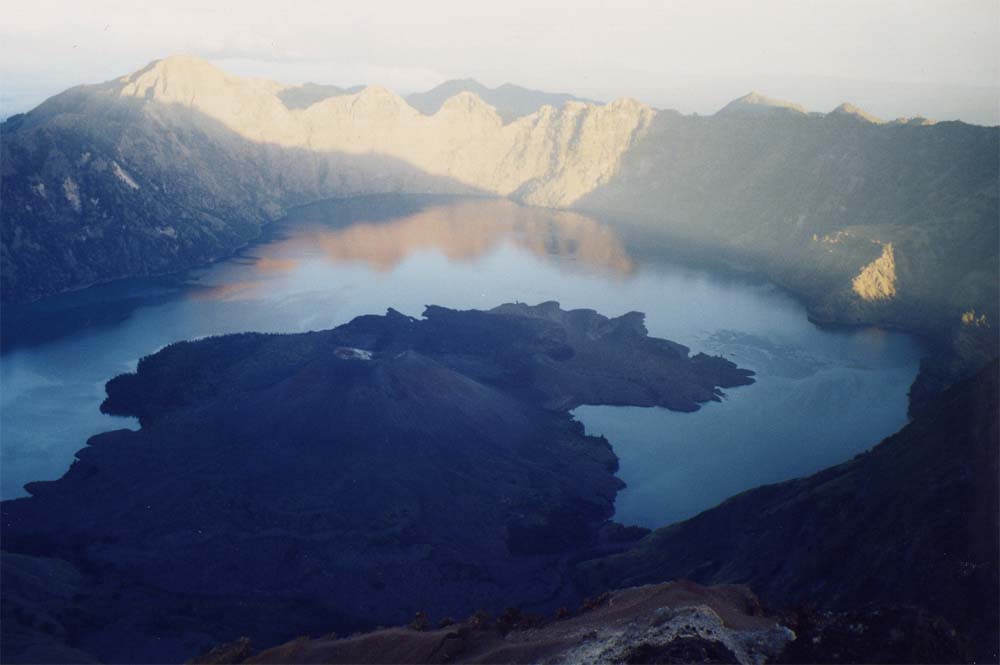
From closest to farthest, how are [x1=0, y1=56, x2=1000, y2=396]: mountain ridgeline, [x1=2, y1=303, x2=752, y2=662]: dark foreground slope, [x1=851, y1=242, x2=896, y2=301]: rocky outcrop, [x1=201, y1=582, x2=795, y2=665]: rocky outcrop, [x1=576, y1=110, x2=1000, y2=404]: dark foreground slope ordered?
[x1=201, y1=582, x2=795, y2=665]: rocky outcrop < [x1=2, y1=303, x2=752, y2=662]: dark foreground slope < [x1=576, y1=110, x2=1000, y2=404]: dark foreground slope < [x1=851, y1=242, x2=896, y2=301]: rocky outcrop < [x1=0, y1=56, x2=1000, y2=396]: mountain ridgeline

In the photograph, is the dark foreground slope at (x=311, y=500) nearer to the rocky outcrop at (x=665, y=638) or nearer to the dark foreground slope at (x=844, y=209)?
the rocky outcrop at (x=665, y=638)

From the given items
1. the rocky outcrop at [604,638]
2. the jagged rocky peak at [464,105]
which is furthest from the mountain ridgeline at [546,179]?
the rocky outcrop at [604,638]

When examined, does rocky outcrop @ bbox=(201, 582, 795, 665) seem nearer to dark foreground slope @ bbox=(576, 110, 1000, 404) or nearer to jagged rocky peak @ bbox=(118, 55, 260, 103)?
dark foreground slope @ bbox=(576, 110, 1000, 404)

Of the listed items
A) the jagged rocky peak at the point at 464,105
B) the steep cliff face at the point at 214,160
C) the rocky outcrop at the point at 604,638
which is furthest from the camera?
the jagged rocky peak at the point at 464,105

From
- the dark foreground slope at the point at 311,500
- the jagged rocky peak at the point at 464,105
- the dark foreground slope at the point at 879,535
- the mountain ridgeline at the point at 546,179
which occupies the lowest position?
the dark foreground slope at the point at 311,500

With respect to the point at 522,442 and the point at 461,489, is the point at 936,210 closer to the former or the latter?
the point at 522,442

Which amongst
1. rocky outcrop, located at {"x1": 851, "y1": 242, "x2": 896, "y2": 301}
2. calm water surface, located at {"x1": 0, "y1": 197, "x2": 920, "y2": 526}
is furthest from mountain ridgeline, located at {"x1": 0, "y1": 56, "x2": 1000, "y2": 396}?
calm water surface, located at {"x1": 0, "y1": 197, "x2": 920, "y2": 526}
